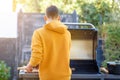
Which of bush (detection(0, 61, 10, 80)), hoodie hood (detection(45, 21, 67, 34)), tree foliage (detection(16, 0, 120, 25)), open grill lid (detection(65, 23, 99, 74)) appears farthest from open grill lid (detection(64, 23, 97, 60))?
tree foliage (detection(16, 0, 120, 25))

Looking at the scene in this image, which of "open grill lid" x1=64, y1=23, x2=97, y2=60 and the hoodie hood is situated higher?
the hoodie hood

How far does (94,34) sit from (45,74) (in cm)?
148

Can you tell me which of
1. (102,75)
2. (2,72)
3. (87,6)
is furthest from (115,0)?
(102,75)

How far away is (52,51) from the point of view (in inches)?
127

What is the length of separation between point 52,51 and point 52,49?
0.02 metres

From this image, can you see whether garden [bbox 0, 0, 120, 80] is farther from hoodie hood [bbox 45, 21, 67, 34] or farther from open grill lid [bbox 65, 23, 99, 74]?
hoodie hood [bbox 45, 21, 67, 34]

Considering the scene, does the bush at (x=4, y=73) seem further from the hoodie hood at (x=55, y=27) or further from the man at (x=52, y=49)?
the hoodie hood at (x=55, y=27)

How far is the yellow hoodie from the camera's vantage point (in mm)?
3203

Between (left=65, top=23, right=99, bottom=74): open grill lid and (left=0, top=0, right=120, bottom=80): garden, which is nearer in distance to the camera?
(left=65, top=23, right=99, bottom=74): open grill lid

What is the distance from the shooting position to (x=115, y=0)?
9953 millimetres

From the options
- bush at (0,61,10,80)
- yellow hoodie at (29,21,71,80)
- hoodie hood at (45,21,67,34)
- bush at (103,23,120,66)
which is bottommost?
bush at (0,61,10,80)

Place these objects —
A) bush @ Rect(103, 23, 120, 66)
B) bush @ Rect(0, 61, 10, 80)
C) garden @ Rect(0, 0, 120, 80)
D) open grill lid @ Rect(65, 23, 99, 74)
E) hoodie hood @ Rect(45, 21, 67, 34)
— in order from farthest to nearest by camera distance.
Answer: garden @ Rect(0, 0, 120, 80), bush @ Rect(103, 23, 120, 66), bush @ Rect(0, 61, 10, 80), open grill lid @ Rect(65, 23, 99, 74), hoodie hood @ Rect(45, 21, 67, 34)

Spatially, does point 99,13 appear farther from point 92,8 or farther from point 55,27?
point 55,27

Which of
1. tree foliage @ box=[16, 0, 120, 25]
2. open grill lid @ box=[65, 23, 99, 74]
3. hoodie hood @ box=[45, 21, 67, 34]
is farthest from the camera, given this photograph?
tree foliage @ box=[16, 0, 120, 25]
